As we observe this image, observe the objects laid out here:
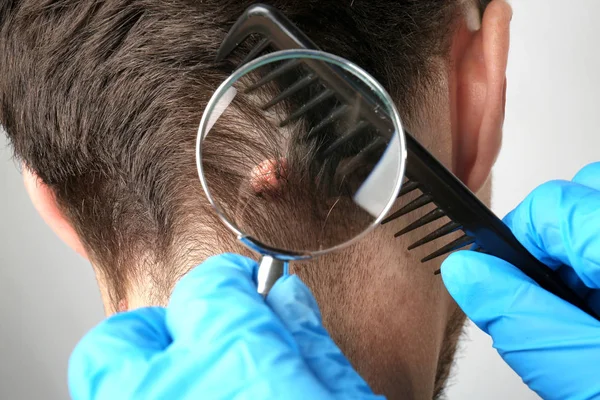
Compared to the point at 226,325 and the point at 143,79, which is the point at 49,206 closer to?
the point at 143,79

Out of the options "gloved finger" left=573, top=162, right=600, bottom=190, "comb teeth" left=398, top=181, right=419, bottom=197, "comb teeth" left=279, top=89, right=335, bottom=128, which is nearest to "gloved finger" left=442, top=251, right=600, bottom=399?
"comb teeth" left=398, top=181, right=419, bottom=197

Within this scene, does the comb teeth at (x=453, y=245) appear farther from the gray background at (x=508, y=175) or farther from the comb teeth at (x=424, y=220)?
the gray background at (x=508, y=175)

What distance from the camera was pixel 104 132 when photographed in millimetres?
1108

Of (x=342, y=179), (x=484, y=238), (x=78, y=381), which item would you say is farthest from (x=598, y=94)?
(x=78, y=381)

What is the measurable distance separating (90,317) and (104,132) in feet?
6.53

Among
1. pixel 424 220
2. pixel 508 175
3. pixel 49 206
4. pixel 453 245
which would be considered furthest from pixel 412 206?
pixel 508 175

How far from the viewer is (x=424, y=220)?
1.16 m

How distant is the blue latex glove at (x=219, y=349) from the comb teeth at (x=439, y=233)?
34 cm

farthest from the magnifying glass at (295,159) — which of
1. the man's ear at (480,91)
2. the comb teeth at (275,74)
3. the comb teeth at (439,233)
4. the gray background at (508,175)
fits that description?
the gray background at (508,175)

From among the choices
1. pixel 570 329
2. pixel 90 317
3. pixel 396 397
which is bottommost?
pixel 90 317

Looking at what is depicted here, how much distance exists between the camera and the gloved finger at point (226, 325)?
0.84m

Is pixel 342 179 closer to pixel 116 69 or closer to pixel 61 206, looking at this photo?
pixel 116 69

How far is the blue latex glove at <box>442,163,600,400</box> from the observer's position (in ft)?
3.66

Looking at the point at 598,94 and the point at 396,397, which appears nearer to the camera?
the point at 396,397
